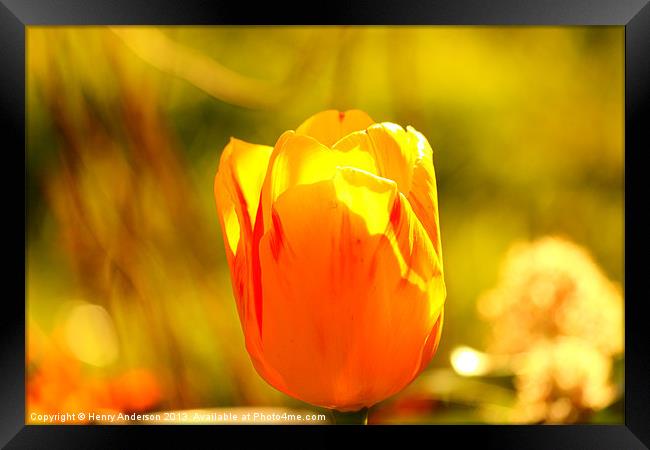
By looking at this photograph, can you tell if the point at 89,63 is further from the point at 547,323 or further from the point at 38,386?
the point at 547,323

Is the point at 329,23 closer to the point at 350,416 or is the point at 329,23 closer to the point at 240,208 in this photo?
the point at 240,208

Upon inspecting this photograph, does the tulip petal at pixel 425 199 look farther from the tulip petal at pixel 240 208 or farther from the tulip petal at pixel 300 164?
the tulip petal at pixel 240 208

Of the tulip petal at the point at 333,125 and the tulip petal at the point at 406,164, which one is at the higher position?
the tulip petal at the point at 333,125

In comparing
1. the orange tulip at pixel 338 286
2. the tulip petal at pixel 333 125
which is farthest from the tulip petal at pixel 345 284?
the tulip petal at pixel 333 125

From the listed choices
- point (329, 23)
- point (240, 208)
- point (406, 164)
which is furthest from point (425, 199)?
point (329, 23)

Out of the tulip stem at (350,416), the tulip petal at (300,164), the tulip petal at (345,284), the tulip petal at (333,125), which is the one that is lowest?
the tulip stem at (350,416)

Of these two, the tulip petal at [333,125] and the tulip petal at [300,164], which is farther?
the tulip petal at [333,125]
